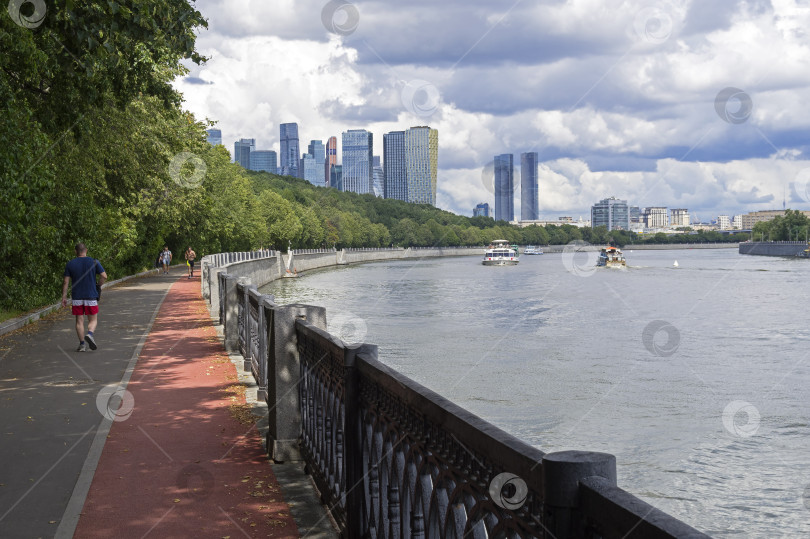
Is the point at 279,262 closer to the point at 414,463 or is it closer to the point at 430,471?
the point at 414,463

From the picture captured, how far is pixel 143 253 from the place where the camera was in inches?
2120

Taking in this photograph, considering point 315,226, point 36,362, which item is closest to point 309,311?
point 36,362

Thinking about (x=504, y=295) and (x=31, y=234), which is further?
(x=504, y=295)

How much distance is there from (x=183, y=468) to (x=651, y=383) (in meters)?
16.7

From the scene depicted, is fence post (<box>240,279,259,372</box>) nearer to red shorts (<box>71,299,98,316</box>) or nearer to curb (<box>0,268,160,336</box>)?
red shorts (<box>71,299,98,316</box>)

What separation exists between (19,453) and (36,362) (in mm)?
6656

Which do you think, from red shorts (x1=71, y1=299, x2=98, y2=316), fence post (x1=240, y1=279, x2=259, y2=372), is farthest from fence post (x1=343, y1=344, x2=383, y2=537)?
red shorts (x1=71, y1=299, x2=98, y2=316)

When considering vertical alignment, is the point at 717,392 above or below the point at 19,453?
below

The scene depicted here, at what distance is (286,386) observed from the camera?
24.8 ft

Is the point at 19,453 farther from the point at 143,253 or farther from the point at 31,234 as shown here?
the point at 143,253

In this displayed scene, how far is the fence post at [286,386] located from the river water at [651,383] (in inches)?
246

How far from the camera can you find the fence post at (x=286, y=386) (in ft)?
24.4

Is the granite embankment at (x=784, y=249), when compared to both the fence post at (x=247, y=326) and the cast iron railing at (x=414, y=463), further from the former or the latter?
the cast iron railing at (x=414, y=463)

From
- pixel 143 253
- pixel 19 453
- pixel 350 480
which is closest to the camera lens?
pixel 350 480
